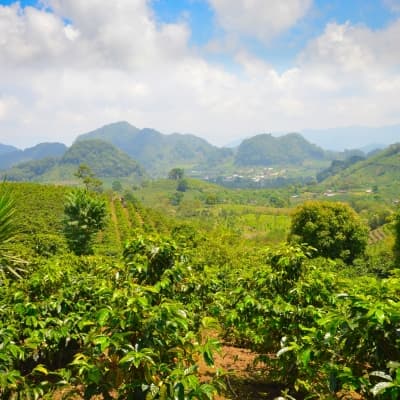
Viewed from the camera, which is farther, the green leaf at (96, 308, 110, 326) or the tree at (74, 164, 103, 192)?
the tree at (74, 164, 103, 192)

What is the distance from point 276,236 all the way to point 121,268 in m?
61.3

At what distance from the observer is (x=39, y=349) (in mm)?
4660

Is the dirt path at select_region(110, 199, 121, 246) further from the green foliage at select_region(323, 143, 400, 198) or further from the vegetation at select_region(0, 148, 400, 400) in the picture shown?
the green foliage at select_region(323, 143, 400, 198)

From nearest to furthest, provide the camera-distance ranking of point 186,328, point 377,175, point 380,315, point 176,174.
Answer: point 380,315
point 186,328
point 377,175
point 176,174

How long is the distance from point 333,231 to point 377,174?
174 metres

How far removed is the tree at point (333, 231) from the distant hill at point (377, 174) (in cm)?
14148

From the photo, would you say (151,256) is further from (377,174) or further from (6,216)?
(377,174)

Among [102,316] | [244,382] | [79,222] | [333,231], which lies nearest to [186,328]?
[102,316]

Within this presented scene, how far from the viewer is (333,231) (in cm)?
2922

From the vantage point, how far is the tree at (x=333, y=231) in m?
28.8

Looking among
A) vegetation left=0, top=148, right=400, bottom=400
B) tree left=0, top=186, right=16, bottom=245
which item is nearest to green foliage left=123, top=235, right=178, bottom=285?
vegetation left=0, top=148, right=400, bottom=400

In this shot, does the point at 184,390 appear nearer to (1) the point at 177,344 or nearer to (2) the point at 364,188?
(1) the point at 177,344

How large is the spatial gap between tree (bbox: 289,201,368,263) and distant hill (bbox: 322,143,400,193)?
141 m

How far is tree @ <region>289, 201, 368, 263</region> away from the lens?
28.8 m
